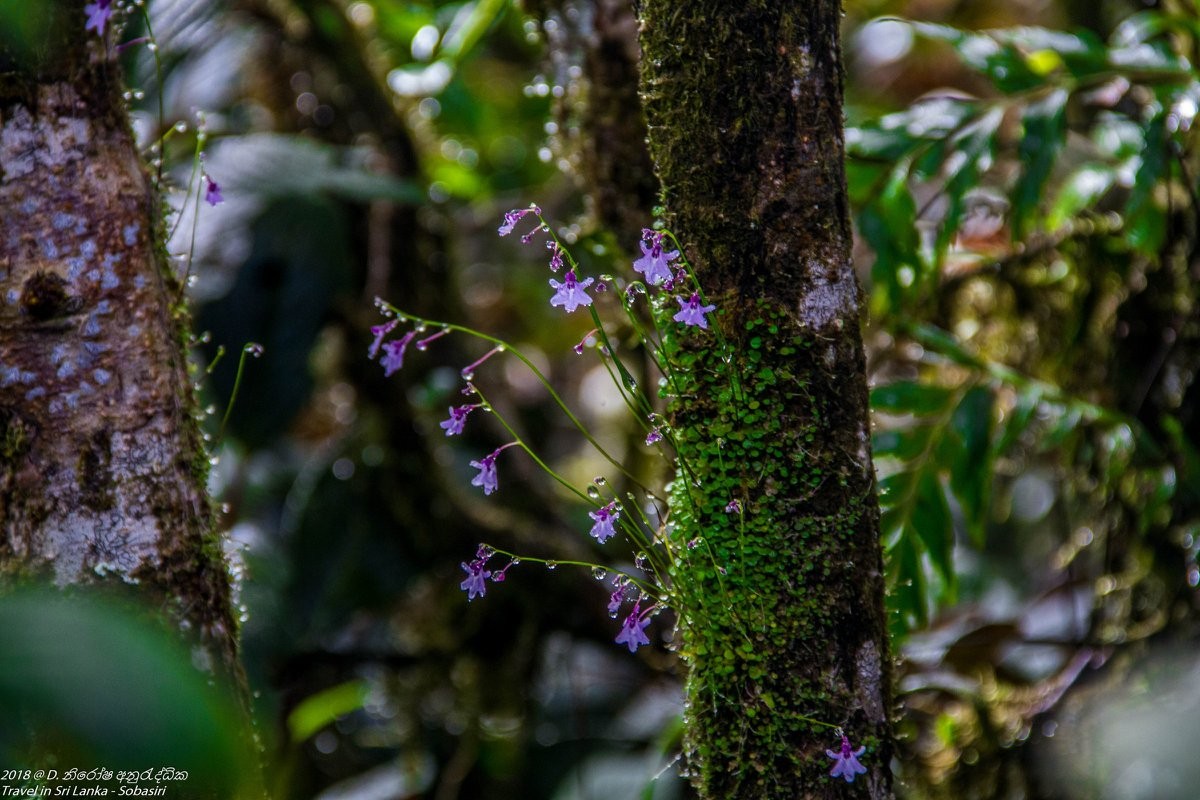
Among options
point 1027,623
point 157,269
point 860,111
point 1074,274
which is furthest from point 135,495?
point 860,111

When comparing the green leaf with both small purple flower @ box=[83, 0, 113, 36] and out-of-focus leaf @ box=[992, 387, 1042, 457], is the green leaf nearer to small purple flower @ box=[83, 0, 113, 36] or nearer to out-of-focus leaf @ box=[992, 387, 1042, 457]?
out-of-focus leaf @ box=[992, 387, 1042, 457]

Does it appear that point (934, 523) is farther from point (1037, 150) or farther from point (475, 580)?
point (475, 580)

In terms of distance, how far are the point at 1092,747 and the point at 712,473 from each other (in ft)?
3.47

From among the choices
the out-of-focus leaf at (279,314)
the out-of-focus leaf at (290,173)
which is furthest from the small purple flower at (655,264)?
Answer: the out-of-focus leaf at (279,314)

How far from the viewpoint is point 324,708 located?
1935 millimetres

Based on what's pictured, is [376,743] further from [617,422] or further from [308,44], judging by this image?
[308,44]

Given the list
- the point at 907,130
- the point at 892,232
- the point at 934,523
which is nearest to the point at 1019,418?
the point at 934,523

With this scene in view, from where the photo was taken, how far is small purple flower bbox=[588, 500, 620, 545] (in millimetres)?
781

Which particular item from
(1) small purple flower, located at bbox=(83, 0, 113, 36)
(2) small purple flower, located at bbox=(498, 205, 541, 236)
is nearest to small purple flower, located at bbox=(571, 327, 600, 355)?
(2) small purple flower, located at bbox=(498, 205, 541, 236)

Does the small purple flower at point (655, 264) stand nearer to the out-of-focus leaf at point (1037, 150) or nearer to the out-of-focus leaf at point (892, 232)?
the out-of-focus leaf at point (892, 232)

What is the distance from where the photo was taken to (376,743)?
6.97ft

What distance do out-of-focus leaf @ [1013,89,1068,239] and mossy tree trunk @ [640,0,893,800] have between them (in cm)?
77

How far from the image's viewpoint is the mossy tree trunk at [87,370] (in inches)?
32.3

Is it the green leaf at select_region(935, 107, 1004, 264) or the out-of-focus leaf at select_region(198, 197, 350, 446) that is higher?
the out-of-focus leaf at select_region(198, 197, 350, 446)
